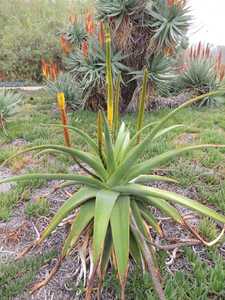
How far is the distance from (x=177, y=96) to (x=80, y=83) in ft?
6.62

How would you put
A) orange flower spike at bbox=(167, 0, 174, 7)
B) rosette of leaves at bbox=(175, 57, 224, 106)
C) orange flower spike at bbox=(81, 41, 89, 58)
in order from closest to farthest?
1. orange flower spike at bbox=(167, 0, 174, 7)
2. orange flower spike at bbox=(81, 41, 89, 58)
3. rosette of leaves at bbox=(175, 57, 224, 106)

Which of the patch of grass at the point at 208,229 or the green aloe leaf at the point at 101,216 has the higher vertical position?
the green aloe leaf at the point at 101,216

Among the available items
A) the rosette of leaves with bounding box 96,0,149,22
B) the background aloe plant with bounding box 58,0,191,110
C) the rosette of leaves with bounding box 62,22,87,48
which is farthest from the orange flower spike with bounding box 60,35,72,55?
the rosette of leaves with bounding box 96,0,149,22

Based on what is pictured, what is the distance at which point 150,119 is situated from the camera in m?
5.13

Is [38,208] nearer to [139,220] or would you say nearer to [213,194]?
[139,220]

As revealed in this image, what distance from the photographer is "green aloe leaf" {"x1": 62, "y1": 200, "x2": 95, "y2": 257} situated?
5.16 ft

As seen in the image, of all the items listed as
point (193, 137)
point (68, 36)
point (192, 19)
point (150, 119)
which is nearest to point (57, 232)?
point (193, 137)

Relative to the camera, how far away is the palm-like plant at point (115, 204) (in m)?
1.50

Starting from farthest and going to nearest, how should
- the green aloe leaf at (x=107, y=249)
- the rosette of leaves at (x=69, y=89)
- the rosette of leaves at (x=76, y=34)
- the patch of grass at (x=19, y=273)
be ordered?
1. the rosette of leaves at (x=76, y=34)
2. the rosette of leaves at (x=69, y=89)
3. the patch of grass at (x=19, y=273)
4. the green aloe leaf at (x=107, y=249)

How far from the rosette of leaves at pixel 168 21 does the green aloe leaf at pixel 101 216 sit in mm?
4363

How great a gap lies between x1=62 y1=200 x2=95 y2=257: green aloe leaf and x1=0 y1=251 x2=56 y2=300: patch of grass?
0.40m

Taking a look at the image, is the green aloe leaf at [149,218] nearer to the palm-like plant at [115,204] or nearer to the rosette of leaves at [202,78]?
the palm-like plant at [115,204]

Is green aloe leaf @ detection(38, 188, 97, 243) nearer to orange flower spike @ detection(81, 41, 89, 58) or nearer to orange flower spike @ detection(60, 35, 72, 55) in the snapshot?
orange flower spike @ detection(81, 41, 89, 58)

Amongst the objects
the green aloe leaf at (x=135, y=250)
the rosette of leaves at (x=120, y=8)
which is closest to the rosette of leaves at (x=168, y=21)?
the rosette of leaves at (x=120, y=8)
